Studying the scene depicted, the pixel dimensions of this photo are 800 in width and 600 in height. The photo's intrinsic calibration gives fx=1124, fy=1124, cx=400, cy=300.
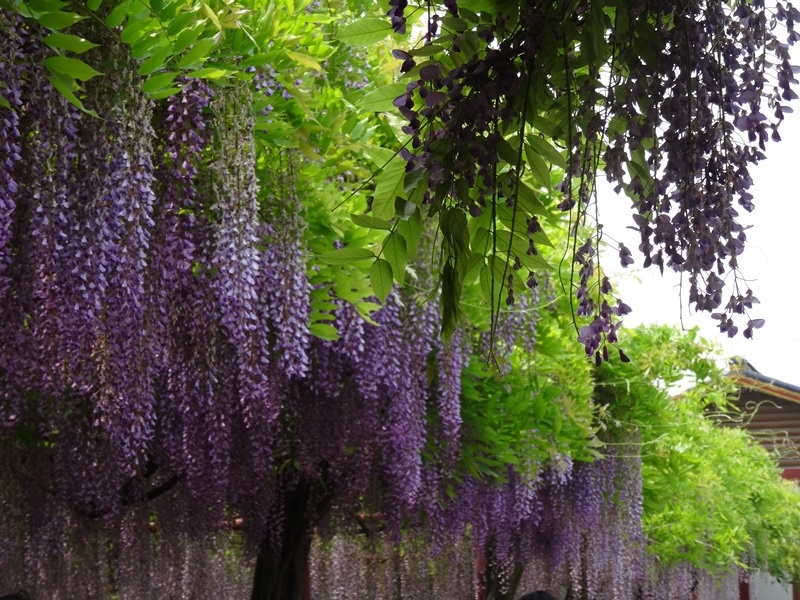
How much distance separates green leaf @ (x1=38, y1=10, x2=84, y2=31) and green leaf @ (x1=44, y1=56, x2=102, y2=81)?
3.4 inches

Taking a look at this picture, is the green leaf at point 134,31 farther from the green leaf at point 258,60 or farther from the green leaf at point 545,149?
the green leaf at point 545,149

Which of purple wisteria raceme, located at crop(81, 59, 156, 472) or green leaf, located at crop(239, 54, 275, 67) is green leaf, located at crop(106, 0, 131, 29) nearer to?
purple wisteria raceme, located at crop(81, 59, 156, 472)

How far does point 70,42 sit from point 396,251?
1212 millimetres

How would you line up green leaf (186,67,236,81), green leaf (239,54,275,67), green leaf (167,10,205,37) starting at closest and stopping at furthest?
1. green leaf (167,10,205,37)
2. green leaf (186,67,236,81)
3. green leaf (239,54,275,67)

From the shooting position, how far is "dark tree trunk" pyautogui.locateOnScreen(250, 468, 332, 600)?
8.56 m

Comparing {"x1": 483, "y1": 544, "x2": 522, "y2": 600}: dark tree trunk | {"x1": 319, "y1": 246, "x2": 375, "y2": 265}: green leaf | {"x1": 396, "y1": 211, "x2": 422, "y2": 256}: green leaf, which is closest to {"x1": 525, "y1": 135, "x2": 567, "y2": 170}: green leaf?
{"x1": 396, "y1": 211, "x2": 422, "y2": 256}: green leaf

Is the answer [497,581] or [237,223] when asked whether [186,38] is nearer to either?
[237,223]

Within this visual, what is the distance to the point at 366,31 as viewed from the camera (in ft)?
6.94

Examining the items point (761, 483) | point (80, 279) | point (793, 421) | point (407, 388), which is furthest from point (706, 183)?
point (793, 421)

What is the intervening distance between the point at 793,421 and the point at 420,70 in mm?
24714

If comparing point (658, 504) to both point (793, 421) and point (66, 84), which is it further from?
point (793, 421)

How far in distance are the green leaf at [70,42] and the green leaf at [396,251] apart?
109cm

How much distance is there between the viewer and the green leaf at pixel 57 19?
110 inches

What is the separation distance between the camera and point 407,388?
6613mm
